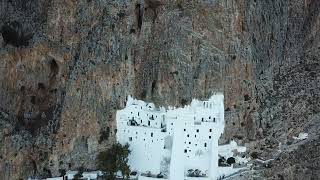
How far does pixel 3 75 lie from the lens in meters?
80.2

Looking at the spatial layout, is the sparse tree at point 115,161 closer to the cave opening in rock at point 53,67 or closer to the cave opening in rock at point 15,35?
the cave opening in rock at point 53,67

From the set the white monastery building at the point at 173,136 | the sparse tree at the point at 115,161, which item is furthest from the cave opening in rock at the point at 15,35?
the sparse tree at the point at 115,161

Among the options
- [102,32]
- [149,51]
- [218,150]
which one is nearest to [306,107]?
[218,150]

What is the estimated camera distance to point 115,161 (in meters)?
77.6

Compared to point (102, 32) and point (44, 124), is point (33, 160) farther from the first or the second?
point (102, 32)

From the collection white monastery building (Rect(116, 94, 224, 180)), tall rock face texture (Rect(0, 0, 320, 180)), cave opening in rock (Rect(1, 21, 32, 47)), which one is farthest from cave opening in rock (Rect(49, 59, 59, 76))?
white monastery building (Rect(116, 94, 224, 180))

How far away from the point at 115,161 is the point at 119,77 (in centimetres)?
822

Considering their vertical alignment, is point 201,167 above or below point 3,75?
below

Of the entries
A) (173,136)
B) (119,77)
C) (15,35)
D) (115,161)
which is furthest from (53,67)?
(173,136)

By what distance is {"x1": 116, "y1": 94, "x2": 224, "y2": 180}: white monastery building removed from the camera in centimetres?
7775

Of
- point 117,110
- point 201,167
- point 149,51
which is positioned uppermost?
point 149,51

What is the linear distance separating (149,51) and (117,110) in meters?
6.63

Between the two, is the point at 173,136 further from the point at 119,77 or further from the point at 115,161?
the point at 119,77

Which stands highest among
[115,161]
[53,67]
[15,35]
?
[15,35]
